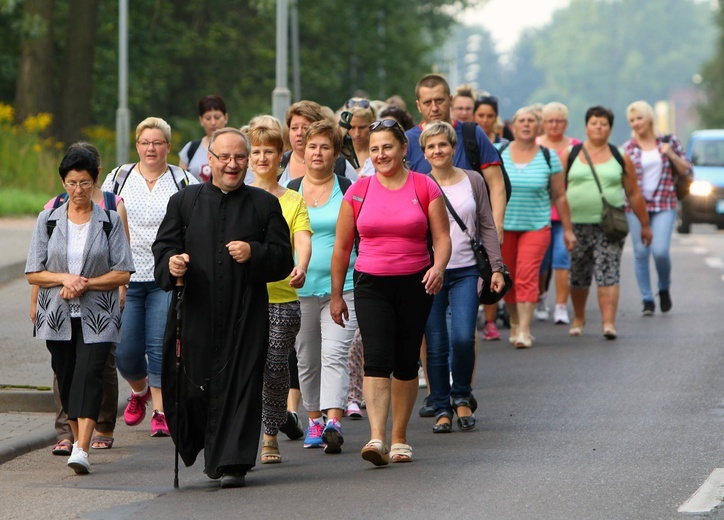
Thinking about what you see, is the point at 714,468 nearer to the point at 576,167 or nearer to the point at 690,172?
the point at 576,167

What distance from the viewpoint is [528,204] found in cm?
1367

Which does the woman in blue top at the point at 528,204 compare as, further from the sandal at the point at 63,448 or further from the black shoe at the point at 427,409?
the sandal at the point at 63,448

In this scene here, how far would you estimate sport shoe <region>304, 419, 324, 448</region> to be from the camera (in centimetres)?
941

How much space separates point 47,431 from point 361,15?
41.0 m

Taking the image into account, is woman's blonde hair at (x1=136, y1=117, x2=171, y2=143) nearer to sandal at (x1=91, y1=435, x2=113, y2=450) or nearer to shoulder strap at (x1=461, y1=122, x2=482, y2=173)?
sandal at (x1=91, y1=435, x2=113, y2=450)

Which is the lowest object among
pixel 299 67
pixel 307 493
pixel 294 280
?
pixel 307 493

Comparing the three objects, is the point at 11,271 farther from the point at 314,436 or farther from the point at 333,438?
the point at 333,438

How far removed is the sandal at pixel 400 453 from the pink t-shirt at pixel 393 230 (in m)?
0.88

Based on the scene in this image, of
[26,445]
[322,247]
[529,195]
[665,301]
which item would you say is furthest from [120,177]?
[665,301]

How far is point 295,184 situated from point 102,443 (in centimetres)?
179

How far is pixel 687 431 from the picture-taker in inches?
376

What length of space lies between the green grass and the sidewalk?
7483 mm

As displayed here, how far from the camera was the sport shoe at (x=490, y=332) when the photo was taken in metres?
14.7

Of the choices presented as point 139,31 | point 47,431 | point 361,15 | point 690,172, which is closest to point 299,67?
point 361,15
